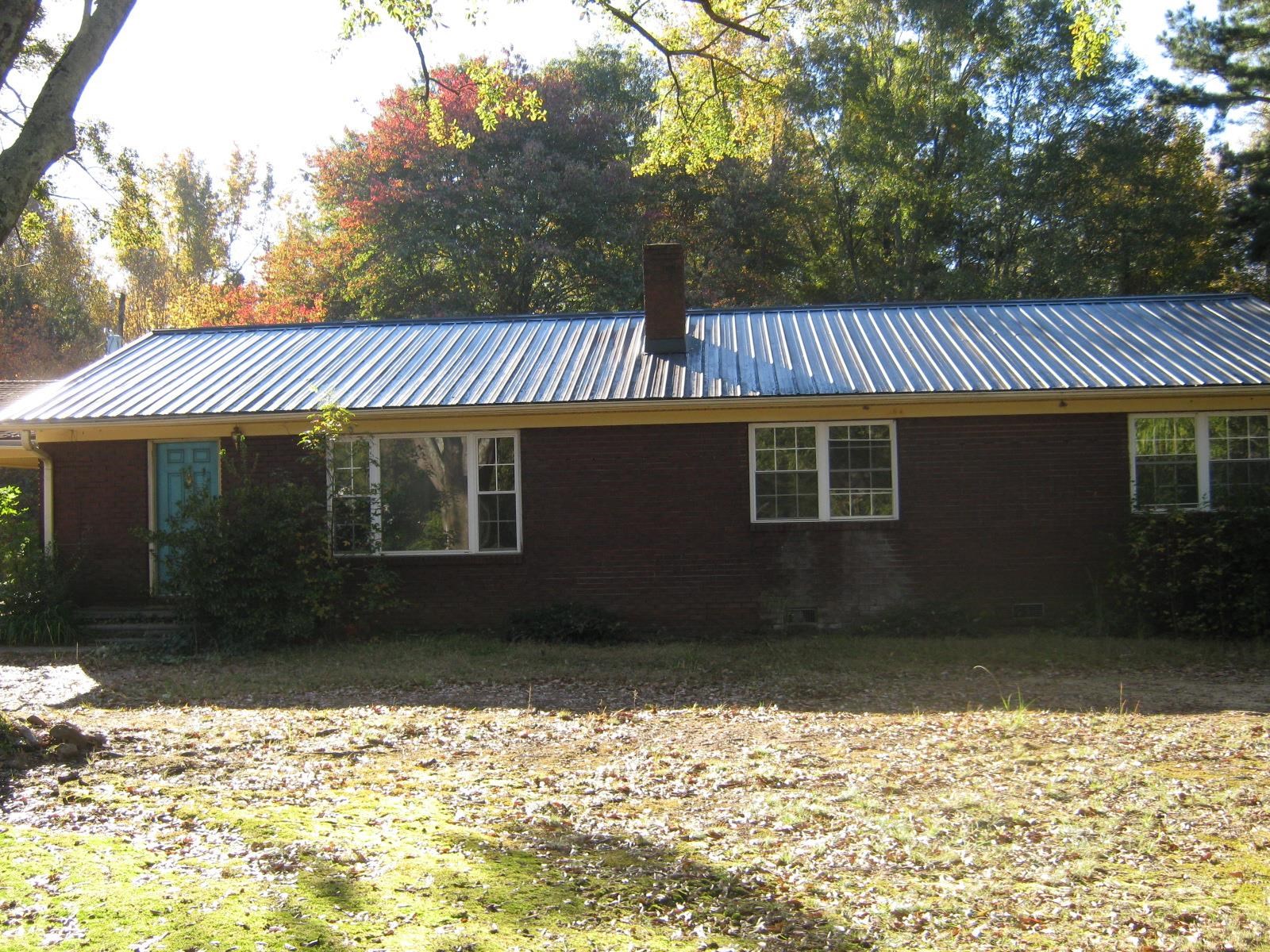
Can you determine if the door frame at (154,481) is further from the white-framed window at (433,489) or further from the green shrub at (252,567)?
the white-framed window at (433,489)

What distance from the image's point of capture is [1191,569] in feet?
41.5

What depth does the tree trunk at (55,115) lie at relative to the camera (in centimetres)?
788

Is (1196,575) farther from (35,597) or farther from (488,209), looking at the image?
(488,209)

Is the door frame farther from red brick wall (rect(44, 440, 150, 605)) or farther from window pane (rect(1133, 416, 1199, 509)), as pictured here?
window pane (rect(1133, 416, 1199, 509))

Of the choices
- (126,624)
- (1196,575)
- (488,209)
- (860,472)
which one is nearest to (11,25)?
(126,624)

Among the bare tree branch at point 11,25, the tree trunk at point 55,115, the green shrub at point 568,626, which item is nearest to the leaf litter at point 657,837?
the tree trunk at point 55,115

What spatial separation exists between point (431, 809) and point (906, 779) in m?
2.89

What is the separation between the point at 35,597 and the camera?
1373 centimetres

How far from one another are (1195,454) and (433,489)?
30.2 feet

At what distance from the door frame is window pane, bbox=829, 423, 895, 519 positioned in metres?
7.59

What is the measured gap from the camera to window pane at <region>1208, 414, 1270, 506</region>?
44.0ft

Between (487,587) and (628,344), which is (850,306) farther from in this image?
(487,587)

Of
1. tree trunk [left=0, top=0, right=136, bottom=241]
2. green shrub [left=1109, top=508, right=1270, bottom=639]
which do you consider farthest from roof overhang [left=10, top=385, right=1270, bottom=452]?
tree trunk [left=0, top=0, right=136, bottom=241]

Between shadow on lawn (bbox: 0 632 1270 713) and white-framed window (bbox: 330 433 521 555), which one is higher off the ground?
white-framed window (bbox: 330 433 521 555)
